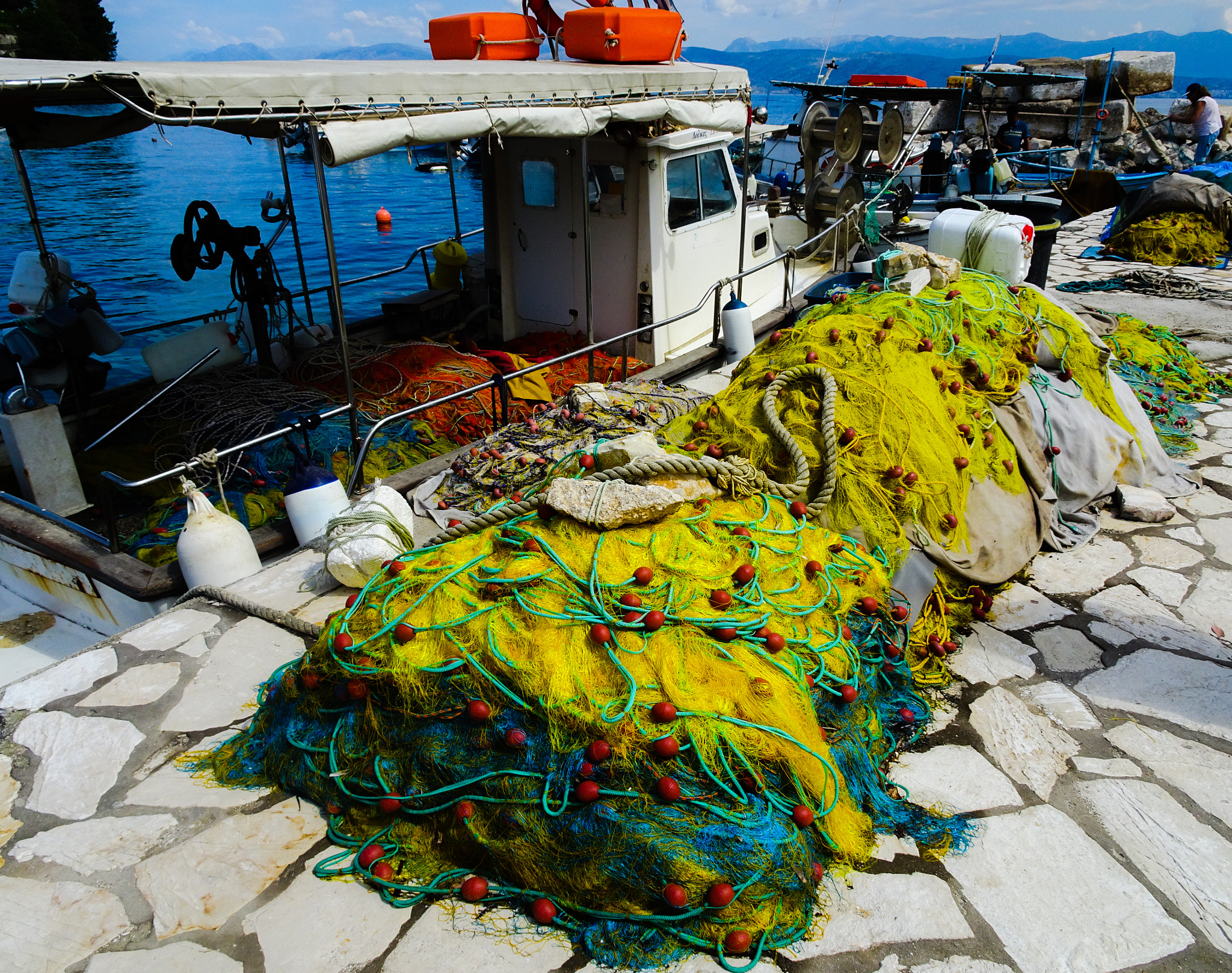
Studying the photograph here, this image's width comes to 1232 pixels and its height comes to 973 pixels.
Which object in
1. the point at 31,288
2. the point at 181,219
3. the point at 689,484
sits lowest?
the point at 181,219

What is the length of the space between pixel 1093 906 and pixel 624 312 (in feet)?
19.8

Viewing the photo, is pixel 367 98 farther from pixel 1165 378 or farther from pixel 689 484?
pixel 1165 378

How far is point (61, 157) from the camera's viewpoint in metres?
47.5

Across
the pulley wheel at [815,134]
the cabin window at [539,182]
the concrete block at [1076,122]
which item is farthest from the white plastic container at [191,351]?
the concrete block at [1076,122]

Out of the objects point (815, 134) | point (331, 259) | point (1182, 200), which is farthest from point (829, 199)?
point (331, 259)

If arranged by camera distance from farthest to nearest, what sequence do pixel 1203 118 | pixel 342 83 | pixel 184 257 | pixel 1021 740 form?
1. pixel 1203 118
2. pixel 184 257
3. pixel 342 83
4. pixel 1021 740

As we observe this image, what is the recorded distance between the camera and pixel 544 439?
5.39 metres

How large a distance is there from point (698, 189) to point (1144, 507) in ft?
15.5

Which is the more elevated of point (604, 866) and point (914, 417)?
point (914, 417)

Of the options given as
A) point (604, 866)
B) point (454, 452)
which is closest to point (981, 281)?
point (454, 452)

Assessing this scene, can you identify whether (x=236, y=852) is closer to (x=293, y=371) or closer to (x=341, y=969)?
(x=341, y=969)

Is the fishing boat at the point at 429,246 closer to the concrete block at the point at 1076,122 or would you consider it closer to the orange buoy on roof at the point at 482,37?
the orange buoy on roof at the point at 482,37

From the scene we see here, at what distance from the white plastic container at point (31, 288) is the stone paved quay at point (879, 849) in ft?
12.1

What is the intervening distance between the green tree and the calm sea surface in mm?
5438
